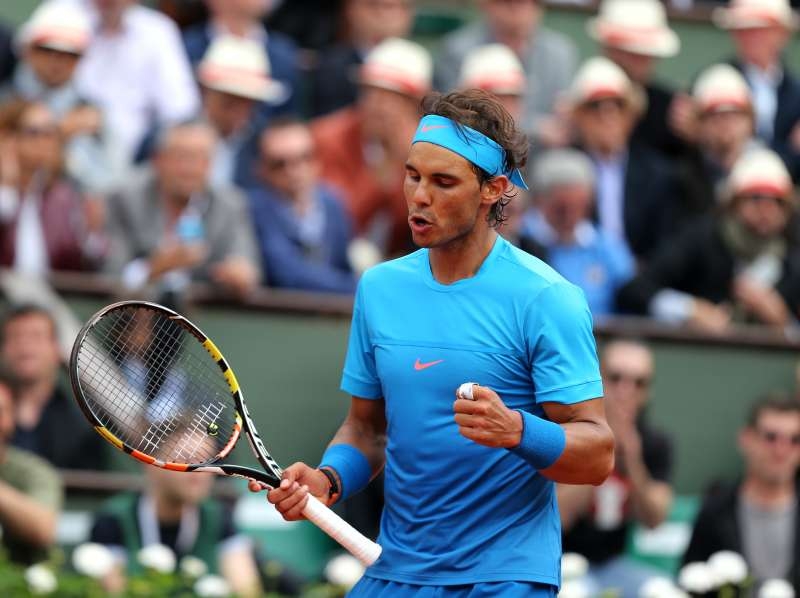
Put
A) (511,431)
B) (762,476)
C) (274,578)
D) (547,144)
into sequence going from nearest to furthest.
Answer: (511,431) < (274,578) < (762,476) < (547,144)

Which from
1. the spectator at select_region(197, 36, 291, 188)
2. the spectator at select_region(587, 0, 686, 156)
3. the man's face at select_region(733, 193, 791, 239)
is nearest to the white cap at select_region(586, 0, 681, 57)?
the spectator at select_region(587, 0, 686, 156)

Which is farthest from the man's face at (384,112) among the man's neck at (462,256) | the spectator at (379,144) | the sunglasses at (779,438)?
the man's neck at (462,256)

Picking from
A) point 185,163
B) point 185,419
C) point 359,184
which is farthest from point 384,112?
point 185,419

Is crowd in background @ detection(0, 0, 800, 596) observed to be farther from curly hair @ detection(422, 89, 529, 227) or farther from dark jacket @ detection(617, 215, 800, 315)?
curly hair @ detection(422, 89, 529, 227)

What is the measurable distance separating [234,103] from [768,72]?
3814 mm

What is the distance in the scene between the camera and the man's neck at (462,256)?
4461 mm

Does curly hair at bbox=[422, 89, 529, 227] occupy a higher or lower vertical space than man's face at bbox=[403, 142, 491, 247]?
higher

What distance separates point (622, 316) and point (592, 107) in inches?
51.5

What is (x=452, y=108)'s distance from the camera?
442cm

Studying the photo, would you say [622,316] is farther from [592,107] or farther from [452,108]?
[452,108]

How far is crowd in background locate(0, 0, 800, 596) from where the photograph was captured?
26.6ft

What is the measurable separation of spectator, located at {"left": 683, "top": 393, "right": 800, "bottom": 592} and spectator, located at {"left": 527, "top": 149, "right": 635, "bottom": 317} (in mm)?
1222

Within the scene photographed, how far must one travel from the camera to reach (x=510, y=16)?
10.3 m

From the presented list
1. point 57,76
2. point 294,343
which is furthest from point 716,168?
point 57,76
